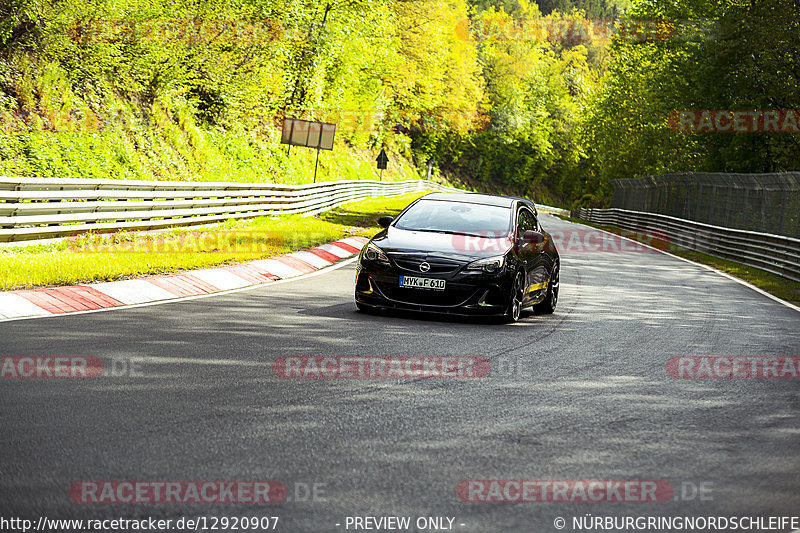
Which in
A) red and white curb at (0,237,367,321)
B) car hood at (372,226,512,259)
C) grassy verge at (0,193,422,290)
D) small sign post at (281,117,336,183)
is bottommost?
red and white curb at (0,237,367,321)

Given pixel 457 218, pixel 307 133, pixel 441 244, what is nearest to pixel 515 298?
pixel 441 244

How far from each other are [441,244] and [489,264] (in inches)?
26.6

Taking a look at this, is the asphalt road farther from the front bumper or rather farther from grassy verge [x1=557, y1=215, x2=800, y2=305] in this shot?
grassy verge [x1=557, y1=215, x2=800, y2=305]

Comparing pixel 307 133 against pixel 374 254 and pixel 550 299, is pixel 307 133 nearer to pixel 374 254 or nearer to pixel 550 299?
pixel 550 299

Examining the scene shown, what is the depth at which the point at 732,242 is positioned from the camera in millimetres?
26422

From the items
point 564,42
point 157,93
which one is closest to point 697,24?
point 157,93

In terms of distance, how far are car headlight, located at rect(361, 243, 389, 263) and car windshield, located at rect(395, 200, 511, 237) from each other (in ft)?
2.85

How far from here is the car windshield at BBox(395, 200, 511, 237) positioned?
12.0 meters

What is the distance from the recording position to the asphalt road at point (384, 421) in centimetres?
443

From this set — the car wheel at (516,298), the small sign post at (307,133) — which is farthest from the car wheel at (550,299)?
the small sign post at (307,133)

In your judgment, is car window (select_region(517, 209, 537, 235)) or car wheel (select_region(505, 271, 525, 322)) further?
car window (select_region(517, 209, 537, 235))

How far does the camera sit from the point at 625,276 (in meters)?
19.2

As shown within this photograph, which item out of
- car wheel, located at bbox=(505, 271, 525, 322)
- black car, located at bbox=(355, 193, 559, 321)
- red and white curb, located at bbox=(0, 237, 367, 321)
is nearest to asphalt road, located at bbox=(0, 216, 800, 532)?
black car, located at bbox=(355, 193, 559, 321)

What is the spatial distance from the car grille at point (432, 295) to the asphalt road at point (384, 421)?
29 centimetres
